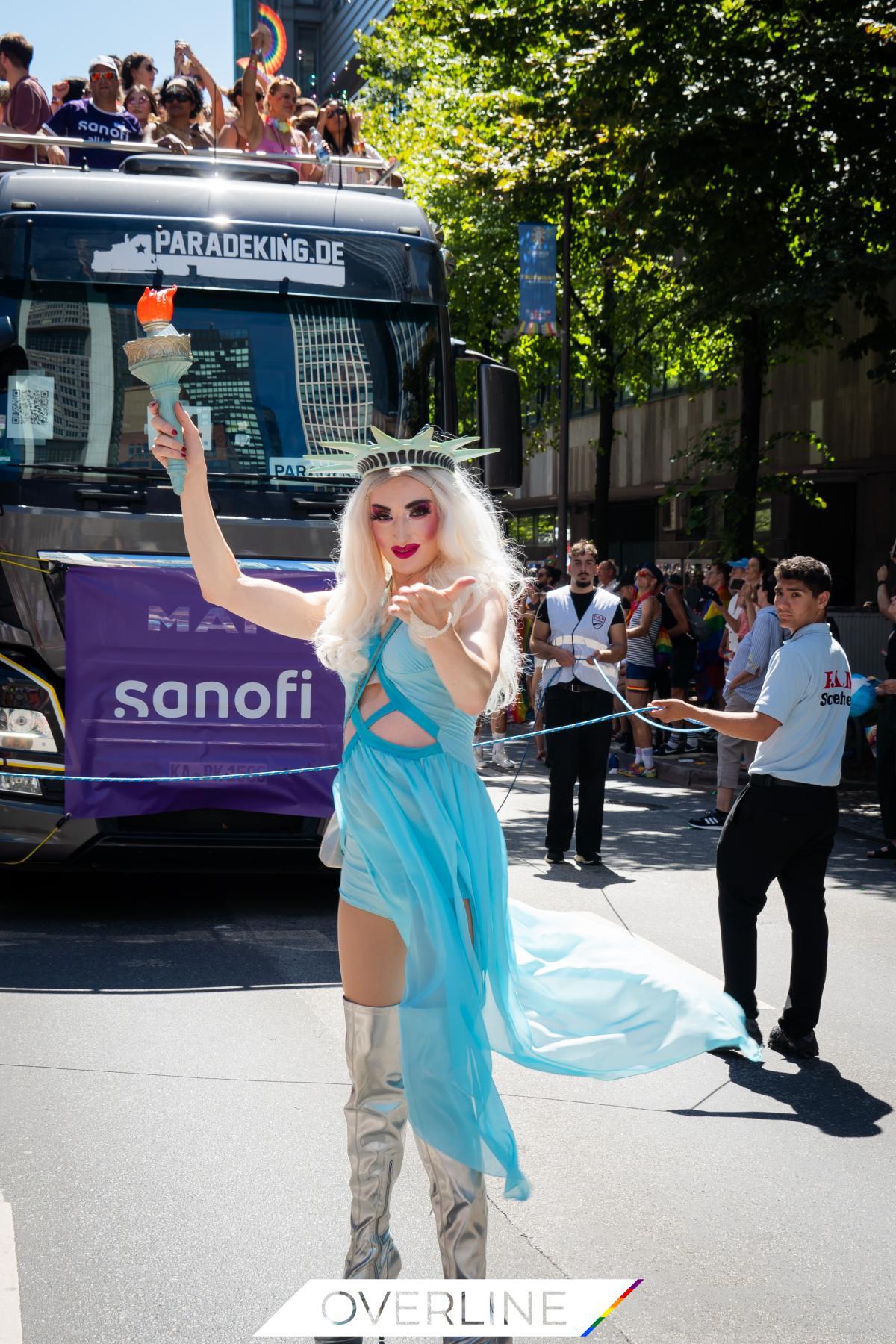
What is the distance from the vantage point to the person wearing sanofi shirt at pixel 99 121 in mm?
8617

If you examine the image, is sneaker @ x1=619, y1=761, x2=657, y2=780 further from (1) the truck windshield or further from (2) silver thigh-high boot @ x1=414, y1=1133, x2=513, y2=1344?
(2) silver thigh-high boot @ x1=414, y1=1133, x2=513, y2=1344

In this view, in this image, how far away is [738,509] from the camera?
61.5 feet

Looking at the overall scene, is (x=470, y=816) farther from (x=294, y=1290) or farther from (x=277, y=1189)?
(x=277, y=1189)

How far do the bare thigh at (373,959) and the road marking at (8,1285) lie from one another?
1030mm

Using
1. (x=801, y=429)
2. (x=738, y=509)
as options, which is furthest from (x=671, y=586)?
(x=801, y=429)

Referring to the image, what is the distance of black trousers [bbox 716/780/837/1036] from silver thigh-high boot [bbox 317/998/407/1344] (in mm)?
2741

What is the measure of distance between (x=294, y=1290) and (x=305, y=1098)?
1401mm

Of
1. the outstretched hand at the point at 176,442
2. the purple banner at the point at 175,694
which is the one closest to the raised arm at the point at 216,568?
the outstretched hand at the point at 176,442

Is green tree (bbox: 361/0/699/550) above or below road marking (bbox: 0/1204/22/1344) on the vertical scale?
above

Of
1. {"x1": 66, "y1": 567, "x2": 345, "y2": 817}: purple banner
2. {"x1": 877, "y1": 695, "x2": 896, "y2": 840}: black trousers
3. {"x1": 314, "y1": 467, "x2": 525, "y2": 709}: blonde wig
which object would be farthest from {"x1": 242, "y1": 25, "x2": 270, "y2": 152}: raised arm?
{"x1": 314, "y1": 467, "x2": 525, "y2": 709}: blonde wig

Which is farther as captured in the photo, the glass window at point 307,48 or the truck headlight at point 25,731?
the glass window at point 307,48

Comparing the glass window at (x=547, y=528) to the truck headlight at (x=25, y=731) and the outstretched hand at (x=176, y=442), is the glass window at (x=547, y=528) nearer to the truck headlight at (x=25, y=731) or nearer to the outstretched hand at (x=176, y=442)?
the truck headlight at (x=25, y=731)

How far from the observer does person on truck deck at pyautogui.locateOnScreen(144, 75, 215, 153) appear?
9.55 metres

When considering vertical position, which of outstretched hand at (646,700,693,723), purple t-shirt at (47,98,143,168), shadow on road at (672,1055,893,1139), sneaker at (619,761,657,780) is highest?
purple t-shirt at (47,98,143,168)
